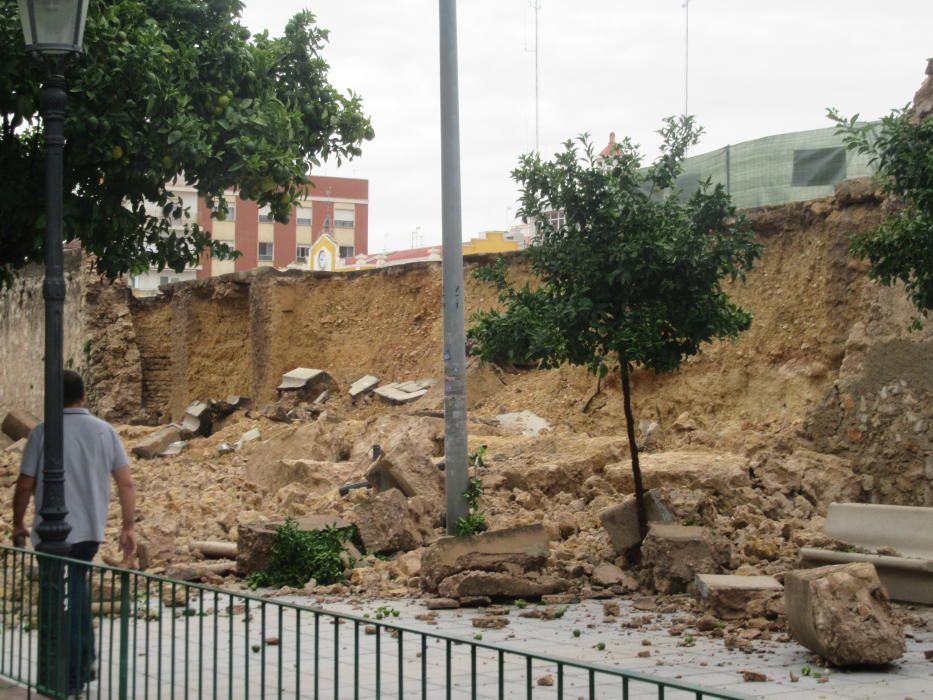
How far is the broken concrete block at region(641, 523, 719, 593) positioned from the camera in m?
9.49

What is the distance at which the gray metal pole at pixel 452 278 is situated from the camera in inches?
442

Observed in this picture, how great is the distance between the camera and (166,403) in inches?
1161

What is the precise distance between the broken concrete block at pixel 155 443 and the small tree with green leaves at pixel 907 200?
50.2 feet

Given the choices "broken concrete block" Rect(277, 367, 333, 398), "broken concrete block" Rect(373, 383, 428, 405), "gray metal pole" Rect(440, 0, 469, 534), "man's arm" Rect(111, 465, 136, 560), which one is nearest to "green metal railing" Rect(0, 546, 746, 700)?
"man's arm" Rect(111, 465, 136, 560)

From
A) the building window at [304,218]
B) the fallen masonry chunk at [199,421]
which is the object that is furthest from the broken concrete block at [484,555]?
the building window at [304,218]

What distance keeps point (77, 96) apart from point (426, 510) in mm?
5780

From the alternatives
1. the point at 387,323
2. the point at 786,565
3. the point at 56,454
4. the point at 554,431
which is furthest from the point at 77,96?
the point at 387,323

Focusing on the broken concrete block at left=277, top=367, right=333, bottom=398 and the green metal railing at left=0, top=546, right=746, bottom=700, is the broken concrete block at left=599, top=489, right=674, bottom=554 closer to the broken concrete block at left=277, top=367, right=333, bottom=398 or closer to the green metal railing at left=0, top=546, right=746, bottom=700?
the green metal railing at left=0, top=546, right=746, bottom=700

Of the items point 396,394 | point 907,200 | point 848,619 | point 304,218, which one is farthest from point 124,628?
point 304,218

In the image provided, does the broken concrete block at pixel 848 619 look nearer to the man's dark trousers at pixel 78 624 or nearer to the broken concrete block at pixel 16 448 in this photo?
the man's dark trousers at pixel 78 624

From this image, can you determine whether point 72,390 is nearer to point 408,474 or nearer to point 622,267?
point 622,267

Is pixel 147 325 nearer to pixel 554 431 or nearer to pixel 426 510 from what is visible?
pixel 554 431

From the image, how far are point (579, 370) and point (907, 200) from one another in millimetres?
10442

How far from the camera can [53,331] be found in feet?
20.3
